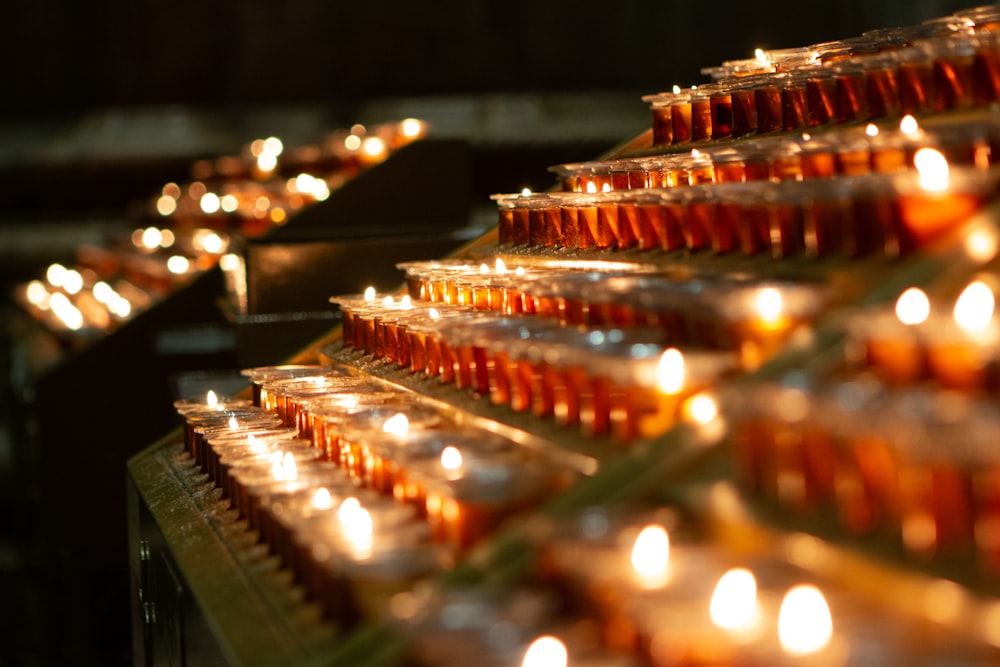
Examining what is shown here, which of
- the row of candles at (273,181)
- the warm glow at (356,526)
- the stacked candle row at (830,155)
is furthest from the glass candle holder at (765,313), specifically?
the row of candles at (273,181)

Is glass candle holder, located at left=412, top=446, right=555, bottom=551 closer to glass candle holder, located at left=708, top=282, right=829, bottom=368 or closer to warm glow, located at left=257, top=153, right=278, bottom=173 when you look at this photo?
glass candle holder, located at left=708, top=282, right=829, bottom=368

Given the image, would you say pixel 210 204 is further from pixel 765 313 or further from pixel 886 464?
pixel 886 464

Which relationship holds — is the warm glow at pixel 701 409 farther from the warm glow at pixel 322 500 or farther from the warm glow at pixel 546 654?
the warm glow at pixel 322 500

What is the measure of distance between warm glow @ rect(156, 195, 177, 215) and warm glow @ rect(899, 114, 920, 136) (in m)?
3.74

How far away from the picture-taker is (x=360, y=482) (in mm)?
1958

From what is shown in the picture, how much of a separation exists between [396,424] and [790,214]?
2.21 ft

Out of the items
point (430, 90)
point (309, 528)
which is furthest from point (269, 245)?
point (430, 90)

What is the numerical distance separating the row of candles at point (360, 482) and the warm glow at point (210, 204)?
232cm

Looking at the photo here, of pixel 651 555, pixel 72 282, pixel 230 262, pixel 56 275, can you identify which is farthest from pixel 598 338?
pixel 56 275

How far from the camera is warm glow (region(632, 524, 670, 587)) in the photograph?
123 cm

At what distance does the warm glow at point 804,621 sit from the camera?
1.07 meters

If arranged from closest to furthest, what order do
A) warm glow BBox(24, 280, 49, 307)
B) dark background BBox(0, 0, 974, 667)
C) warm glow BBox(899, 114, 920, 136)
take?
warm glow BBox(899, 114, 920, 136)
warm glow BBox(24, 280, 49, 307)
dark background BBox(0, 0, 974, 667)

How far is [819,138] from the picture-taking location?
1800mm

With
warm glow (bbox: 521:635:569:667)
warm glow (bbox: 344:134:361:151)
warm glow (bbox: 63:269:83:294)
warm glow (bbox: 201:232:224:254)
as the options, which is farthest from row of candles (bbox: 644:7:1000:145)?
warm glow (bbox: 63:269:83:294)
